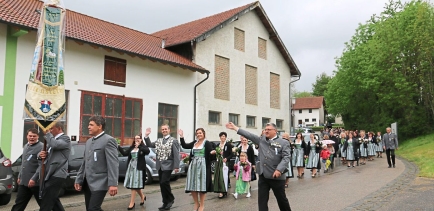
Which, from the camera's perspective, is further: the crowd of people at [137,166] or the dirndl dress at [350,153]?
the dirndl dress at [350,153]

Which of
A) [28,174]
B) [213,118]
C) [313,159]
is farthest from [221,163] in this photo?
[213,118]

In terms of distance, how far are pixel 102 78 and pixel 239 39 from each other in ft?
40.9

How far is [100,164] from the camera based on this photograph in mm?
5855

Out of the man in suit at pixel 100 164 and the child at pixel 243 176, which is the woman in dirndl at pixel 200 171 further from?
the man in suit at pixel 100 164

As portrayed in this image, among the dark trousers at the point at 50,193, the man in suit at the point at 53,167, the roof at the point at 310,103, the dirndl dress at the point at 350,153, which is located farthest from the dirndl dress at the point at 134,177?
the roof at the point at 310,103

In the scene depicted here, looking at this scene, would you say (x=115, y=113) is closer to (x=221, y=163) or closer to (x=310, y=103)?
(x=221, y=163)

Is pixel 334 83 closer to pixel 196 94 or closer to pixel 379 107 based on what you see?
pixel 379 107

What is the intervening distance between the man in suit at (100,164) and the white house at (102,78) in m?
10.7

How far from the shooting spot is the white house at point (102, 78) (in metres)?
15.2

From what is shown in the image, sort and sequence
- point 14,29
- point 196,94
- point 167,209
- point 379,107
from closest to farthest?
point 167,209 → point 14,29 → point 196,94 → point 379,107

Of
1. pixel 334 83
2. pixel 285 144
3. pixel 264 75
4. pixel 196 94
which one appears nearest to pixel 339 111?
pixel 334 83

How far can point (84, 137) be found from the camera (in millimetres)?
17938

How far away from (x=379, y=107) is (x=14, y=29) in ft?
123

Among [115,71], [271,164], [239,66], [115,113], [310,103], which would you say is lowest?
[271,164]
